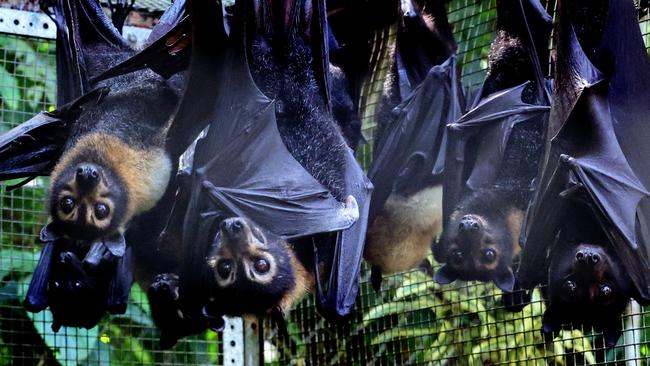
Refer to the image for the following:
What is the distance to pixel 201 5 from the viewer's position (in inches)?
127

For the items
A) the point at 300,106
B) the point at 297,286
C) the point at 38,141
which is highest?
the point at 300,106

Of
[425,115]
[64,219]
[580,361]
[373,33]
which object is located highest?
[373,33]

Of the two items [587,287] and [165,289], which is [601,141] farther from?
[165,289]

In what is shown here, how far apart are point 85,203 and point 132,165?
266mm

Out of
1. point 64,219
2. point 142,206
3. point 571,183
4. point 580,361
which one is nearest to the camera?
point 571,183

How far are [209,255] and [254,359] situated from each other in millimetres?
1807

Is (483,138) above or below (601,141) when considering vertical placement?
above

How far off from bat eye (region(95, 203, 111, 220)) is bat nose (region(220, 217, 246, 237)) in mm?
412

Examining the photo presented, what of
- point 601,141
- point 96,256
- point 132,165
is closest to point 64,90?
point 132,165

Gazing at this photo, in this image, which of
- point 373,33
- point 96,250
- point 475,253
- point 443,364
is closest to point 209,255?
point 96,250

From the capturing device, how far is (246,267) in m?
3.28

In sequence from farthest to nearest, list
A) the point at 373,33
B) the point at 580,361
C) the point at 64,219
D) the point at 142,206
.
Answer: the point at 580,361 → the point at 373,33 → the point at 142,206 → the point at 64,219

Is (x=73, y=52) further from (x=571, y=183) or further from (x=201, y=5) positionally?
(x=571, y=183)

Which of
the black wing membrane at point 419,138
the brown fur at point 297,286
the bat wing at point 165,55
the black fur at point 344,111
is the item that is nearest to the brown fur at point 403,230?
the black wing membrane at point 419,138
